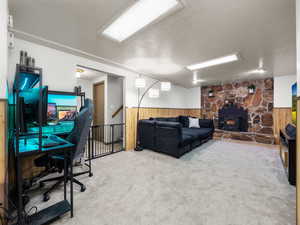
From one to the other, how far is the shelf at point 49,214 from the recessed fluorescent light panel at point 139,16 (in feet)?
7.55

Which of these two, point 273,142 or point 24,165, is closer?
point 24,165

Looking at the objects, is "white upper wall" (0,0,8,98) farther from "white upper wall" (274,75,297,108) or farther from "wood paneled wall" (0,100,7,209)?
"white upper wall" (274,75,297,108)

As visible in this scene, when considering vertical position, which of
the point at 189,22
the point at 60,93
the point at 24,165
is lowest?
the point at 24,165

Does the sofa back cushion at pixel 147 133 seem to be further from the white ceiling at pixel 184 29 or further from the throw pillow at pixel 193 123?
the throw pillow at pixel 193 123

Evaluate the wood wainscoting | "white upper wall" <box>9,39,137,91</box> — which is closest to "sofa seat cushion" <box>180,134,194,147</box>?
the wood wainscoting

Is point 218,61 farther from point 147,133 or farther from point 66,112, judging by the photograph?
point 66,112

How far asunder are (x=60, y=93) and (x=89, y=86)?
288cm

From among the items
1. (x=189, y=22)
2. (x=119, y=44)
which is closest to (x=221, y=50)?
(x=189, y=22)

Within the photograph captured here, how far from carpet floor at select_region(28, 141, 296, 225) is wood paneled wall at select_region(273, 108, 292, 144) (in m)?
2.33

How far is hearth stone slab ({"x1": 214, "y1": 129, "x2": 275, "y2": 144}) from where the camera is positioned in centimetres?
430

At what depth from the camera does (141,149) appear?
360cm

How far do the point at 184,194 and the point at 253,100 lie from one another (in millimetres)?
5084

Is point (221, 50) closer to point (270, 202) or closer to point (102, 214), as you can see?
point (270, 202)

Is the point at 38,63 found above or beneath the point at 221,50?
beneath
